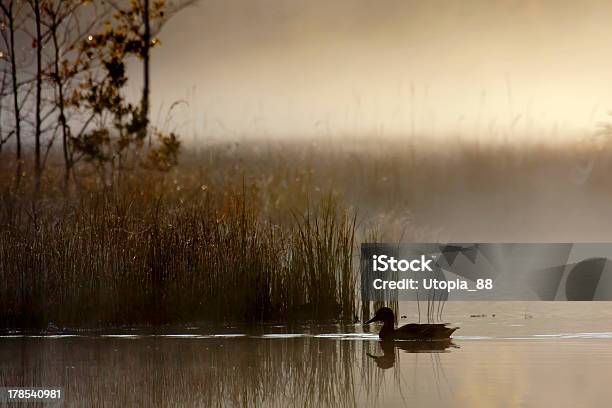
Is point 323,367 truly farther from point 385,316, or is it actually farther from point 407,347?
point 385,316

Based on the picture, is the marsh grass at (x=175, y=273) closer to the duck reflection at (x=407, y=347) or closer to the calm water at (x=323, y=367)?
the calm water at (x=323, y=367)

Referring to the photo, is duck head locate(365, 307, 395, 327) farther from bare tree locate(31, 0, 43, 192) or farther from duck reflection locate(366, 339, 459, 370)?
bare tree locate(31, 0, 43, 192)

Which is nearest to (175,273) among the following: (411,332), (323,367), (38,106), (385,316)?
(385,316)

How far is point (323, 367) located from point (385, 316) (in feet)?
3.58

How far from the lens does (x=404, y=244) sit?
998 centimetres

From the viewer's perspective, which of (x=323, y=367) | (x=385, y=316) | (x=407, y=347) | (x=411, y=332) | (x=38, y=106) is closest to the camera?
(x=323, y=367)

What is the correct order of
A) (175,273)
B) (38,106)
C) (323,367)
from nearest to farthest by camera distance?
1. (323,367)
2. (175,273)
3. (38,106)

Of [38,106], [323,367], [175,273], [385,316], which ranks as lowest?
[323,367]

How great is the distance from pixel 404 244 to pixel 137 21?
3.05 m

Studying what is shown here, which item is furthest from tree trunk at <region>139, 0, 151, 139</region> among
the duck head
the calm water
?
the duck head

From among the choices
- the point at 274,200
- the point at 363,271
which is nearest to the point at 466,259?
the point at 274,200

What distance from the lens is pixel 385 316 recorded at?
653 centimetres

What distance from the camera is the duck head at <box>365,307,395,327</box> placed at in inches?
254

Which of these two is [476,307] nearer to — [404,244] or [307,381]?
[404,244]
